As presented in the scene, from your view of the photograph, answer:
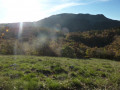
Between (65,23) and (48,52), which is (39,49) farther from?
(65,23)

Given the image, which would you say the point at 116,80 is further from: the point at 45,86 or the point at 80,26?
the point at 80,26

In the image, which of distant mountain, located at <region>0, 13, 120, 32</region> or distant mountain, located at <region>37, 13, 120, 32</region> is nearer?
distant mountain, located at <region>0, 13, 120, 32</region>

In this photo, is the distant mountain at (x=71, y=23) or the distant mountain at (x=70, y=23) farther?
the distant mountain at (x=71, y=23)

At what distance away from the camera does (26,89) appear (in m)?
4.35

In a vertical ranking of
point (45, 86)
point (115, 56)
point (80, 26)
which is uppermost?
point (80, 26)

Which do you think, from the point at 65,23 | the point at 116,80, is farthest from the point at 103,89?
the point at 65,23

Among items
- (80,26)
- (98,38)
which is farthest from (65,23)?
(98,38)

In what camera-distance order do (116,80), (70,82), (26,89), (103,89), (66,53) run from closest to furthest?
(26,89) → (103,89) → (70,82) → (116,80) → (66,53)

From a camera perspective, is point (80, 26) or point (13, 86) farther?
point (80, 26)

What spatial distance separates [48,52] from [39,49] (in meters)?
3.28

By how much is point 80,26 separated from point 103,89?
16964cm

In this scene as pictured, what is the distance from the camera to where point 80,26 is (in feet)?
549

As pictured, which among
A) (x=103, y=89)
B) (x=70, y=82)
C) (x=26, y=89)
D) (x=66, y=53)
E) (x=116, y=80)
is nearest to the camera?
(x=26, y=89)

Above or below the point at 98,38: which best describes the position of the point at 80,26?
above
